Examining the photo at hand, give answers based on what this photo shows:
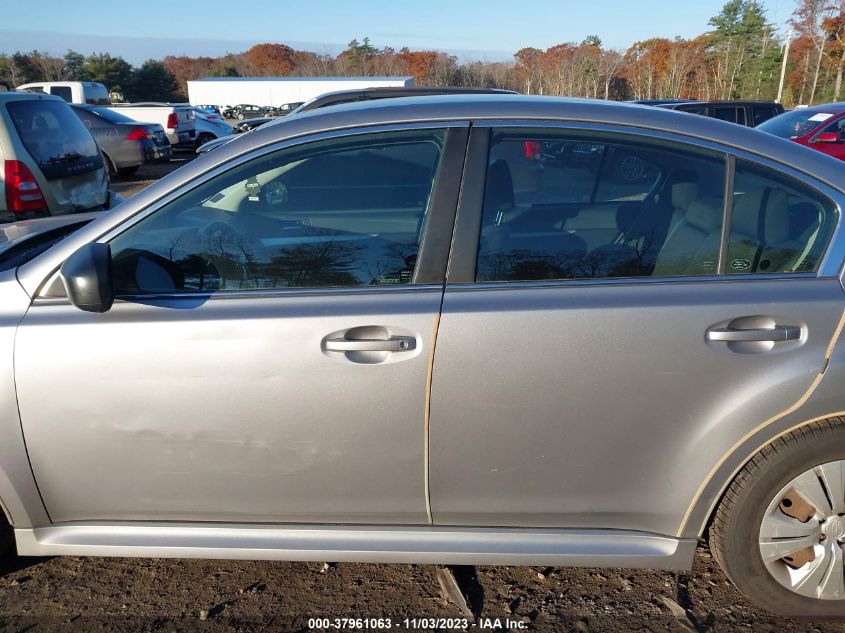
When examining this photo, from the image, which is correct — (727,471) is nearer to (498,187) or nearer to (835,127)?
(498,187)

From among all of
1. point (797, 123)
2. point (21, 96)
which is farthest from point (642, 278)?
point (797, 123)

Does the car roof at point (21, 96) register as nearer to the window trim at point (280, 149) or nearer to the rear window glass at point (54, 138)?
the rear window glass at point (54, 138)

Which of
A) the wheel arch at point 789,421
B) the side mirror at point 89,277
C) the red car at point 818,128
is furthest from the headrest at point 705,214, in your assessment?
the red car at point 818,128

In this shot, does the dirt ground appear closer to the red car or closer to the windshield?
the red car

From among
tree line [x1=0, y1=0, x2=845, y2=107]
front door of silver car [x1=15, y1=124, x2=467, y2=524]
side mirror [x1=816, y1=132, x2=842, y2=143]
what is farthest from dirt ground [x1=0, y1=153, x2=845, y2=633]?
tree line [x1=0, y1=0, x2=845, y2=107]

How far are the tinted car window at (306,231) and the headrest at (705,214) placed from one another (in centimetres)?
88

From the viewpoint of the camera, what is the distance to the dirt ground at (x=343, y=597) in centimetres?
245

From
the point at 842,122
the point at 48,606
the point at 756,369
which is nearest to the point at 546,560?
the point at 756,369

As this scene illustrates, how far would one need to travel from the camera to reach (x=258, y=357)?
2.18 metres

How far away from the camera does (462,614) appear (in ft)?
8.20

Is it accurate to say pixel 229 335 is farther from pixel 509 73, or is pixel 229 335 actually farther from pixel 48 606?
pixel 509 73

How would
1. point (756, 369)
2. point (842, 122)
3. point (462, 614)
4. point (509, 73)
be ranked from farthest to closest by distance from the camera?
point (509, 73), point (842, 122), point (462, 614), point (756, 369)

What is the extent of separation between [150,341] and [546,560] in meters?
1.49

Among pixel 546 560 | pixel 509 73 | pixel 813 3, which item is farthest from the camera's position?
pixel 509 73
